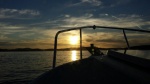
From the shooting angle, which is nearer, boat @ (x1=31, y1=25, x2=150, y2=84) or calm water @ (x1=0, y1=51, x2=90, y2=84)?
boat @ (x1=31, y1=25, x2=150, y2=84)

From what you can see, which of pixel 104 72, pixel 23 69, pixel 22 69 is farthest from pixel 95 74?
pixel 22 69

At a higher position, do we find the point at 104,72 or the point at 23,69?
the point at 104,72

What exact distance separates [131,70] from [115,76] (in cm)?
28

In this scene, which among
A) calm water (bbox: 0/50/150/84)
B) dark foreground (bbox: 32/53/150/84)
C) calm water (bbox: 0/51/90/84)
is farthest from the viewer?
calm water (bbox: 0/51/90/84)

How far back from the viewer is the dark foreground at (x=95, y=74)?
11.3 feet

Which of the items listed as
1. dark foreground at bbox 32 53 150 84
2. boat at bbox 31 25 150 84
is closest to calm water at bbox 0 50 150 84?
boat at bbox 31 25 150 84

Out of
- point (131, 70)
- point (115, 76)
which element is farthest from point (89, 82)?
point (131, 70)

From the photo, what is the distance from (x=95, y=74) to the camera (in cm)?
416

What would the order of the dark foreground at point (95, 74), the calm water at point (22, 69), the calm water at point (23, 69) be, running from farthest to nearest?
the calm water at point (22, 69) < the calm water at point (23, 69) < the dark foreground at point (95, 74)

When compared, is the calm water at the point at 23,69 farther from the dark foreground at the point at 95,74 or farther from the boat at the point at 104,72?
the dark foreground at the point at 95,74

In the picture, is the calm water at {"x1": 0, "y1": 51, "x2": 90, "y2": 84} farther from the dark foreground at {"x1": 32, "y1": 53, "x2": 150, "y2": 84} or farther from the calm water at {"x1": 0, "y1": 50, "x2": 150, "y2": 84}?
the dark foreground at {"x1": 32, "y1": 53, "x2": 150, "y2": 84}

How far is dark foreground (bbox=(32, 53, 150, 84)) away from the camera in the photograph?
345 cm

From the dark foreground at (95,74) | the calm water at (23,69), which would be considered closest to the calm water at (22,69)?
the calm water at (23,69)

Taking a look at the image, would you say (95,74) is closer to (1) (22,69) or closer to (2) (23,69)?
(2) (23,69)
